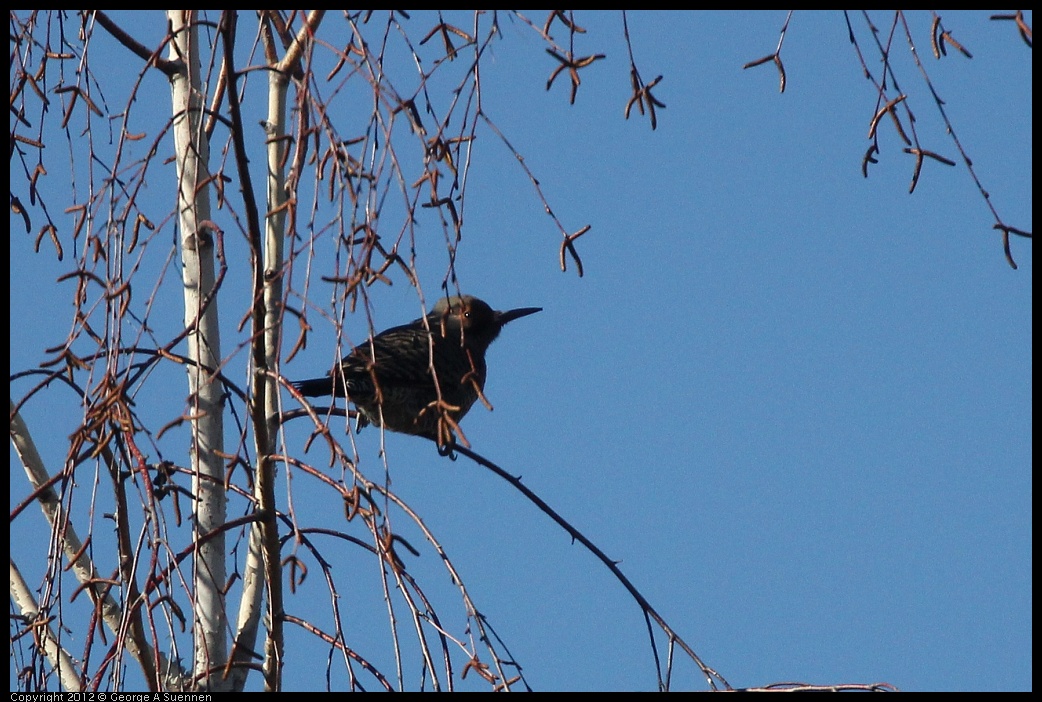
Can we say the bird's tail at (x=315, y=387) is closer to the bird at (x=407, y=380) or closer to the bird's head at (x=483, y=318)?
the bird at (x=407, y=380)

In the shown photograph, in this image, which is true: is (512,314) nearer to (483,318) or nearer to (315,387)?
(483,318)

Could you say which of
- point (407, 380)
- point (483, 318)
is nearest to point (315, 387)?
point (407, 380)

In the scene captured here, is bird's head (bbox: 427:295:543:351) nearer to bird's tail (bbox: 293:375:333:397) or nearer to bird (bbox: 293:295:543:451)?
bird (bbox: 293:295:543:451)

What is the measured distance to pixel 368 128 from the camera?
282cm

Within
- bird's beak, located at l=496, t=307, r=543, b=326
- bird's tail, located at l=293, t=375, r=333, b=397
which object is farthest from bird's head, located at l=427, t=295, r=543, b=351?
bird's tail, located at l=293, t=375, r=333, b=397

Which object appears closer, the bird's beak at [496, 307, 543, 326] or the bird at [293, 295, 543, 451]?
the bird at [293, 295, 543, 451]

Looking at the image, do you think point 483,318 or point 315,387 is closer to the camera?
point 315,387

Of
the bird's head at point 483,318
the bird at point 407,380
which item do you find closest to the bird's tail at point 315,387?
the bird at point 407,380

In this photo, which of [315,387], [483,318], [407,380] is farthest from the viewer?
[483,318]

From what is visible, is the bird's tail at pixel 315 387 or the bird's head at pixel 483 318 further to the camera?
the bird's head at pixel 483 318

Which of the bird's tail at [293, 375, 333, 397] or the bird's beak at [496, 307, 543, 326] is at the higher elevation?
the bird's beak at [496, 307, 543, 326]
